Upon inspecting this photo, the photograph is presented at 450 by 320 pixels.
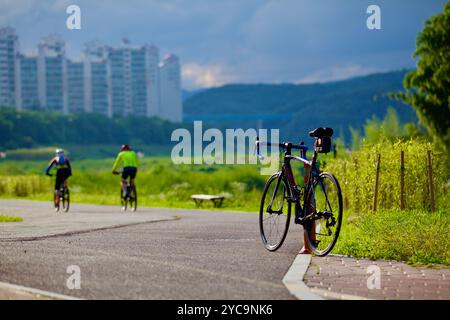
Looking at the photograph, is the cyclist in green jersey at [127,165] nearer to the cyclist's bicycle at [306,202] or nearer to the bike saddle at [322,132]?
the cyclist's bicycle at [306,202]

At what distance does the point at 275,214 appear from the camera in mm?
12039

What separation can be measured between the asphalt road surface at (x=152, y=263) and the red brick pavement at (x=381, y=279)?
0.40 m

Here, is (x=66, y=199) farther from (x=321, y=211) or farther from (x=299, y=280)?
(x=299, y=280)

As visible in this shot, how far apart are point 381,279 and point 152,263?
8.16 ft

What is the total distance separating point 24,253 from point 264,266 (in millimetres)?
2911

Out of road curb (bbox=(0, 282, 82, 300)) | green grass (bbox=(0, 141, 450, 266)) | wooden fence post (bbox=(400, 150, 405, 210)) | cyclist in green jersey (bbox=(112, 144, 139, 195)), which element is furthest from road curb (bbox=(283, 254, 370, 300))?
cyclist in green jersey (bbox=(112, 144, 139, 195))

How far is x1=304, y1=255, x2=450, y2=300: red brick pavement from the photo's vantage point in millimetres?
8031

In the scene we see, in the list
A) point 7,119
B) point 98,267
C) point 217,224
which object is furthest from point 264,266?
point 7,119

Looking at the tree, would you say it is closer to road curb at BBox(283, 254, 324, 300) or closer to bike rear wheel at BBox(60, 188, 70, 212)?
bike rear wheel at BBox(60, 188, 70, 212)

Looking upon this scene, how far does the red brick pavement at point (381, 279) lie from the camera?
8.03 m

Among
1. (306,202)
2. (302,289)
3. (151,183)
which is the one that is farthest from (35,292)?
(151,183)

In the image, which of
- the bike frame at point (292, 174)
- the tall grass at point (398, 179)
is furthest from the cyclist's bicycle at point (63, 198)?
the bike frame at point (292, 174)

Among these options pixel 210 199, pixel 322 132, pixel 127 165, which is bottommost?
pixel 210 199
